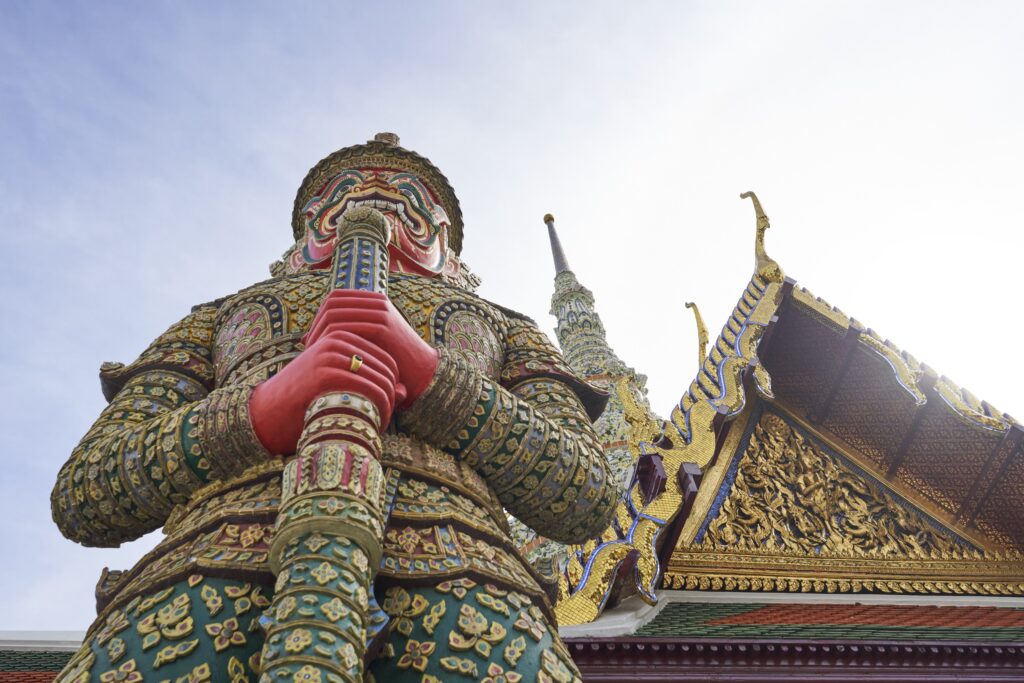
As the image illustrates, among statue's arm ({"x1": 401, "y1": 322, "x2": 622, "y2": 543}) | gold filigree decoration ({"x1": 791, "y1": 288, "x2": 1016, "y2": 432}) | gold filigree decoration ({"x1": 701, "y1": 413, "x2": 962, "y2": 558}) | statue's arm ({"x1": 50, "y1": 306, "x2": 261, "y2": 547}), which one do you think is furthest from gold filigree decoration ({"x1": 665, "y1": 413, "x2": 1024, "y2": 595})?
statue's arm ({"x1": 50, "y1": 306, "x2": 261, "y2": 547})

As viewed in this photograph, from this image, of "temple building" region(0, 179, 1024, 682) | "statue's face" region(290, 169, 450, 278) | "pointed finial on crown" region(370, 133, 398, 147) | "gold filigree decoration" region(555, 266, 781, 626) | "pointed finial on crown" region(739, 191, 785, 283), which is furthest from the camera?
"pointed finial on crown" region(739, 191, 785, 283)

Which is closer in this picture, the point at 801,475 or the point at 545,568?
the point at 545,568

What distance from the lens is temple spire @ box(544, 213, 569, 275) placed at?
13.4 metres

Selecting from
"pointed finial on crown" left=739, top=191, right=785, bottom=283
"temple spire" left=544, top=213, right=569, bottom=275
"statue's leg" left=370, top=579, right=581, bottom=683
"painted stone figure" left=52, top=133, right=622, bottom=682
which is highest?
"temple spire" left=544, top=213, right=569, bottom=275

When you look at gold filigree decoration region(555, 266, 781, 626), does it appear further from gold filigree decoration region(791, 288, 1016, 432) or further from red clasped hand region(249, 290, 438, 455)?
red clasped hand region(249, 290, 438, 455)

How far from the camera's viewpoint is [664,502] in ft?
12.2

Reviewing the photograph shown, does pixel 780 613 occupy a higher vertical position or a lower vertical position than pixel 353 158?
lower

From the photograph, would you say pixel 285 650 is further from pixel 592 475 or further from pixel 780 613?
pixel 780 613

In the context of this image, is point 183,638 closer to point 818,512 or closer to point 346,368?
point 346,368

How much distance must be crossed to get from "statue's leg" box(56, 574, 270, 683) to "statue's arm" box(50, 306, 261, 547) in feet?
1.05

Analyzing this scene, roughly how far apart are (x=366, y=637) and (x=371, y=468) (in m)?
0.27

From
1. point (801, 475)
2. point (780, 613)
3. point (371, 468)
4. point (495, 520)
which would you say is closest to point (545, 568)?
point (495, 520)

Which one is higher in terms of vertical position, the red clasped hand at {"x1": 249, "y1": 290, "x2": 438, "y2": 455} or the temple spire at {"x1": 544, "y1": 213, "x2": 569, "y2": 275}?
the temple spire at {"x1": 544, "y1": 213, "x2": 569, "y2": 275}

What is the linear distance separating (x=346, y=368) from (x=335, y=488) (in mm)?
338
